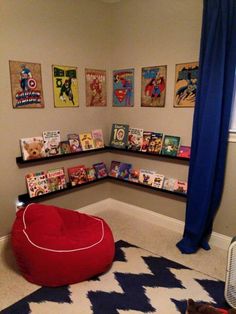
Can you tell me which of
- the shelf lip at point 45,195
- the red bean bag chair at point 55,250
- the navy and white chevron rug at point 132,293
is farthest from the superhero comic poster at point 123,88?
the navy and white chevron rug at point 132,293

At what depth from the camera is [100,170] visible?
3146 millimetres

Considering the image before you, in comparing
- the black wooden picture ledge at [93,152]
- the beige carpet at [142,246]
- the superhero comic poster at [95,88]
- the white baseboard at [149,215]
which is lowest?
the beige carpet at [142,246]

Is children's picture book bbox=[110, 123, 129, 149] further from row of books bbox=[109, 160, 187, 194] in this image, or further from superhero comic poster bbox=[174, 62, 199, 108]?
superhero comic poster bbox=[174, 62, 199, 108]

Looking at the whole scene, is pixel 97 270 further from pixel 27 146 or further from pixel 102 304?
pixel 27 146

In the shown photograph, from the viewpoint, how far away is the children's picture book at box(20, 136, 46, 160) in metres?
2.39

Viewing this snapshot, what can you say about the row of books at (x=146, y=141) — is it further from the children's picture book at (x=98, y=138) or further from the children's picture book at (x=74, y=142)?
the children's picture book at (x=74, y=142)

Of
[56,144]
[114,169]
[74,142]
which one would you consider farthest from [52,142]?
[114,169]

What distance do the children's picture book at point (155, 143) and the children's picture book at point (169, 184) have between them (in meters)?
0.32

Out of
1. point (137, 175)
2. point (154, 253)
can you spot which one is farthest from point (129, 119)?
point (154, 253)

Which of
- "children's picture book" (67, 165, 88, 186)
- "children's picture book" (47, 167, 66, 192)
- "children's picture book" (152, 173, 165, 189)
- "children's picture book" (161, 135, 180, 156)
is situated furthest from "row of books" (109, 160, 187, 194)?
"children's picture book" (47, 167, 66, 192)

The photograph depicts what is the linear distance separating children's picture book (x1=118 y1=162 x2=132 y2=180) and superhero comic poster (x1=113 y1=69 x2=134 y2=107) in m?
0.71

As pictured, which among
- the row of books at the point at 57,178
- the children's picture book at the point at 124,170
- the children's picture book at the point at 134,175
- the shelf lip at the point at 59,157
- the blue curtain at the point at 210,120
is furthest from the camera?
the children's picture book at the point at 124,170

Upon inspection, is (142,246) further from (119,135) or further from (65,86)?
(65,86)

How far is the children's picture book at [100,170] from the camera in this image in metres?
3.11
